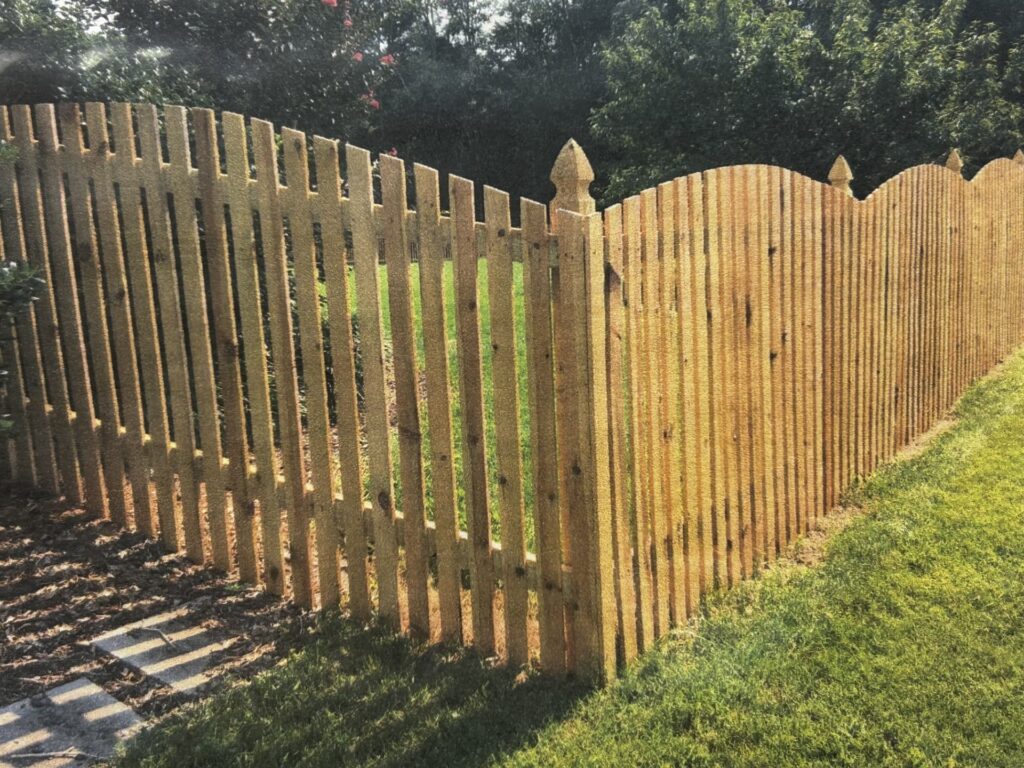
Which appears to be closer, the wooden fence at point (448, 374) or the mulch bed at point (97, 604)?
the wooden fence at point (448, 374)

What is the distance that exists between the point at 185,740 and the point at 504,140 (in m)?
27.4

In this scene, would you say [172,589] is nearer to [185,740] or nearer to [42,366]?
[185,740]

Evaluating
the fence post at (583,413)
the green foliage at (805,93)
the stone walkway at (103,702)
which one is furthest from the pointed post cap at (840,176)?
the green foliage at (805,93)

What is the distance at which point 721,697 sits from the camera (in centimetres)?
339

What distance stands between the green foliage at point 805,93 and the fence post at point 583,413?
16.9m

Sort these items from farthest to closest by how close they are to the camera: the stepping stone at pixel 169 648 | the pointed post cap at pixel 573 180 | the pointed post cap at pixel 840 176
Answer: the pointed post cap at pixel 840 176 < the stepping stone at pixel 169 648 < the pointed post cap at pixel 573 180

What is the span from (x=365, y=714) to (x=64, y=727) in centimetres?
103

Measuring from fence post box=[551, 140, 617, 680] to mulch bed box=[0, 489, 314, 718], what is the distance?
1.24 m

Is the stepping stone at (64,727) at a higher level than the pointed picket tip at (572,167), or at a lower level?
lower

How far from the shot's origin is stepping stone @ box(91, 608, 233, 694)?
362 centimetres

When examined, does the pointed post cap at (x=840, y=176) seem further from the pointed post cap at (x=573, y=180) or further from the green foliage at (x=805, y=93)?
the green foliage at (x=805, y=93)

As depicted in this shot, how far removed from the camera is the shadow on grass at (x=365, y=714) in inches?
122

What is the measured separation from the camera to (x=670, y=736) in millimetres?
3189

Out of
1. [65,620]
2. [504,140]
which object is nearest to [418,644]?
[65,620]
